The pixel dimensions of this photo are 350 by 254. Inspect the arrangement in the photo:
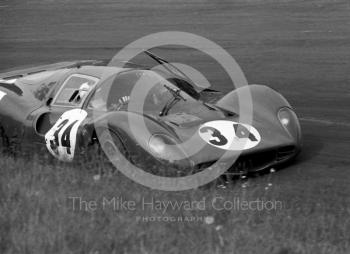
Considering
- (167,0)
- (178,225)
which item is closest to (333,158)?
(178,225)

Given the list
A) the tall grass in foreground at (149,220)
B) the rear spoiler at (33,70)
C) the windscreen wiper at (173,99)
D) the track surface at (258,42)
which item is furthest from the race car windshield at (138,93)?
the track surface at (258,42)

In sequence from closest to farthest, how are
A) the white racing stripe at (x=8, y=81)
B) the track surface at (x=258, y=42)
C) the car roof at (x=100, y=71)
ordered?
the car roof at (x=100, y=71) < the track surface at (x=258, y=42) < the white racing stripe at (x=8, y=81)

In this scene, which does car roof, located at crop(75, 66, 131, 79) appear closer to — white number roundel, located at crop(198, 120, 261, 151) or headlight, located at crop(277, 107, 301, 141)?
white number roundel, located at crop(198, 120, 261, 151)

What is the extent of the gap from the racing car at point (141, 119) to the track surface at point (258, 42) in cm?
42

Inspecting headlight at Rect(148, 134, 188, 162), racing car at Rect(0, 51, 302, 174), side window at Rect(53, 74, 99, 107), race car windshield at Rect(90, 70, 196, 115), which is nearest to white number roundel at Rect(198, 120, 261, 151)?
racing car at Rect(0, 51, 302, 174)

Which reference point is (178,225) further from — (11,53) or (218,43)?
(11,53)

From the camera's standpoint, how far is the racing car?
20.0 ft

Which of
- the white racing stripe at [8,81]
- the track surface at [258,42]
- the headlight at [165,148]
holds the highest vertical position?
the headlight at [165,148]

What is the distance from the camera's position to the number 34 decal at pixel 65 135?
6.62m

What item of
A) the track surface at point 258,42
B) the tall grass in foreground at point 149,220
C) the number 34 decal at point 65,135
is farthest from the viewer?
the track surface at point 258,42

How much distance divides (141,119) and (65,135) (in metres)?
0.80

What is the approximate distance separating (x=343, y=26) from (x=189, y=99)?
6.76m

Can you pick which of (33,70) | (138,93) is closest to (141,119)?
(138,93)

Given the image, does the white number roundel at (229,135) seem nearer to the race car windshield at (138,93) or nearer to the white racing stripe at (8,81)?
the race car windshield at (138,93)
